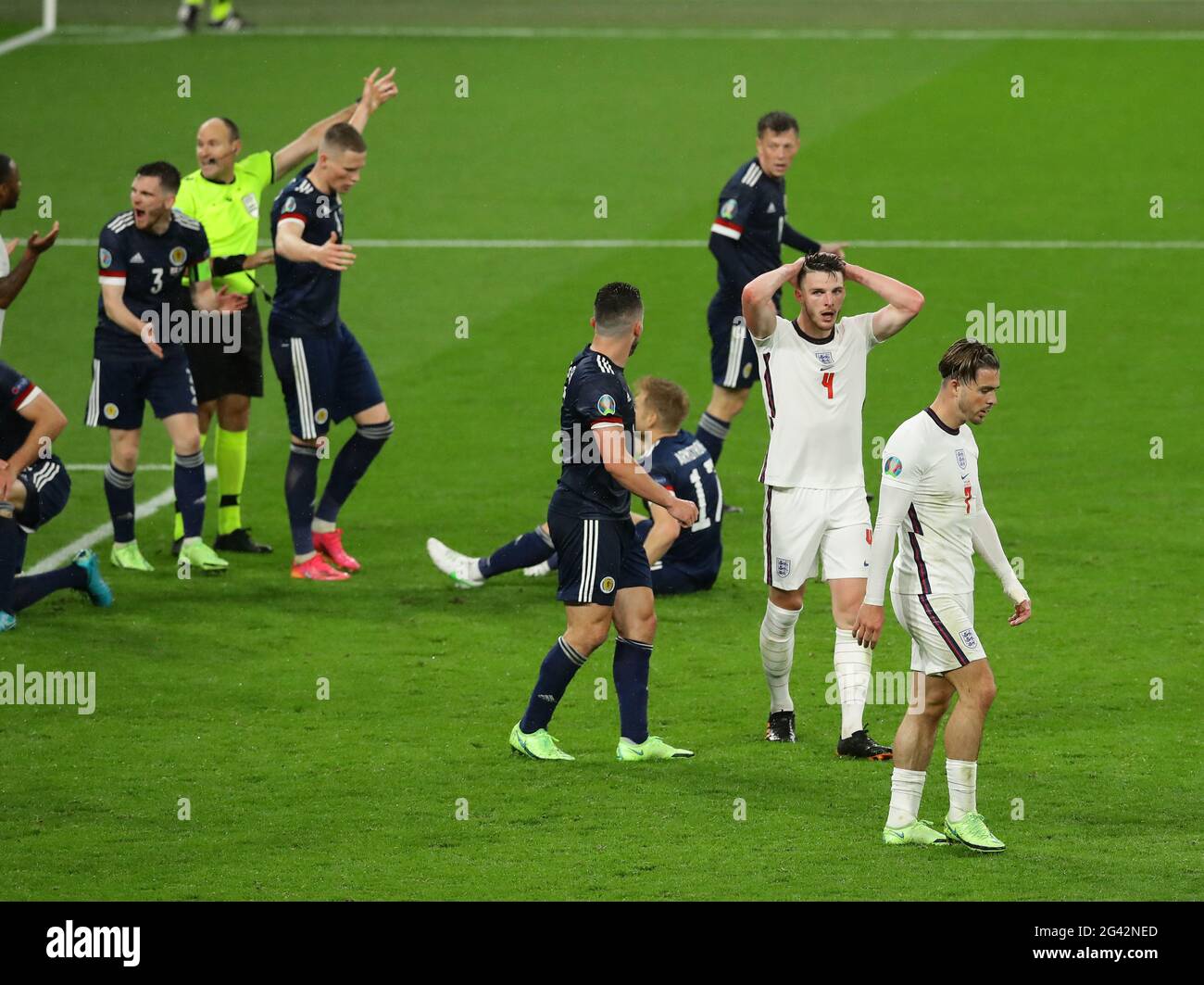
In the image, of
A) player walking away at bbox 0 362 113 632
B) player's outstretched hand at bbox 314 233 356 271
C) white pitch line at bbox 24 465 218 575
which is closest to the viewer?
player walking away at bbox 0 362 113 632

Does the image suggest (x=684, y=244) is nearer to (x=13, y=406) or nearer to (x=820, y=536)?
(x=13, y=406)

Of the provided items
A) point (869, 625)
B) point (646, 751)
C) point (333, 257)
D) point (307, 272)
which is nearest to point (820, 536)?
Result: point (646, 751)

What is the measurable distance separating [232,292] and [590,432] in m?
5.00

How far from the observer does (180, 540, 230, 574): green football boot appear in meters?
12.7

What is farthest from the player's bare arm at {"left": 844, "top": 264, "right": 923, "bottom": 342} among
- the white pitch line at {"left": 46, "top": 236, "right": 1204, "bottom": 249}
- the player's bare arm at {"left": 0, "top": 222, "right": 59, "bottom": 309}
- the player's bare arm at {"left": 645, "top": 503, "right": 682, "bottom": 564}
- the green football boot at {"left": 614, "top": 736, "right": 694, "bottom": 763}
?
the white pitch line at {"left": 46, "top": 236, "right": 1204, "bottom": 249}

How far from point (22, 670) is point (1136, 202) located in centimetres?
1592

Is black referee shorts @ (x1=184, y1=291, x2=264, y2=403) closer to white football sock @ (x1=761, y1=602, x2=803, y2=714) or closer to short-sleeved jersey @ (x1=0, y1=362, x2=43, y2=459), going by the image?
short-sleeved jersey @ (x1=0, y1=362, x2=43, y2=459)

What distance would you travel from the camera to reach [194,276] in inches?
507

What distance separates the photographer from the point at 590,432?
358 inches

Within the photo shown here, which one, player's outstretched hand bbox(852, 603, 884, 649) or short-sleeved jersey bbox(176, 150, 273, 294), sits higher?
short-sleeved jersey bbox(176, 150, 273, 294)

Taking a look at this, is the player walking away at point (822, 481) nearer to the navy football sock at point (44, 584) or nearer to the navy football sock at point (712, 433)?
the navy football sock at point (712, 433)

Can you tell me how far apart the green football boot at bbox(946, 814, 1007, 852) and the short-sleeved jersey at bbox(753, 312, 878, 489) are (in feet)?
6.58

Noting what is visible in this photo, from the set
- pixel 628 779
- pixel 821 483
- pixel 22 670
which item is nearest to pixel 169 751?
pixel 22 670
